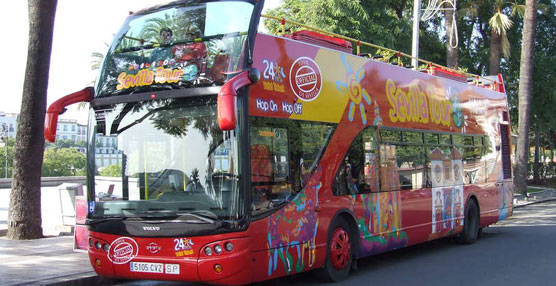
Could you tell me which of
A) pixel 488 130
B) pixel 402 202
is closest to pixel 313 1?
pixel 488 130

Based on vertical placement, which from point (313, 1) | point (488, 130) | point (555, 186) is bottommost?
point (555, 186)

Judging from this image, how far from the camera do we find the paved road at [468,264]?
8859 mm

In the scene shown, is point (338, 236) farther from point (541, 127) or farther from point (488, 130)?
point (541, 127)

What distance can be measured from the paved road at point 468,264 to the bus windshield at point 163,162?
2080mm

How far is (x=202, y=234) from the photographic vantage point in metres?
6.78

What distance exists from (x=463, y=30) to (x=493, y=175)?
18.0m

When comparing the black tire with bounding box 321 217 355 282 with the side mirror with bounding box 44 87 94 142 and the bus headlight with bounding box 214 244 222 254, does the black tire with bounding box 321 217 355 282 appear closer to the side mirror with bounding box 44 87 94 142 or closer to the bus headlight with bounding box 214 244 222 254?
the bus headlight with bounding box 214 244 222 254

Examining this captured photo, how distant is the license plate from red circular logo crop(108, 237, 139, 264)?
0.34 feet

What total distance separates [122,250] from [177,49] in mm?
2522

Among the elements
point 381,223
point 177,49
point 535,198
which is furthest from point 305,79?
point 535,198

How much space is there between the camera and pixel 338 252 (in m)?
8.64

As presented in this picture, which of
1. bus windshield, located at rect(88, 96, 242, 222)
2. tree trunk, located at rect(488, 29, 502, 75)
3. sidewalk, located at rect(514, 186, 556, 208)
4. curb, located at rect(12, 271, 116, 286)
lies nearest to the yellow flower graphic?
bus windshield, located at rect(88, 96, 242, 222)

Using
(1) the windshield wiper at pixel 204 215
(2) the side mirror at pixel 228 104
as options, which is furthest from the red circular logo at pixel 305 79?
(1) the windshield wiper at pixel 204 215

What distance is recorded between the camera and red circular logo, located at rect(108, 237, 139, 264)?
7.21m
